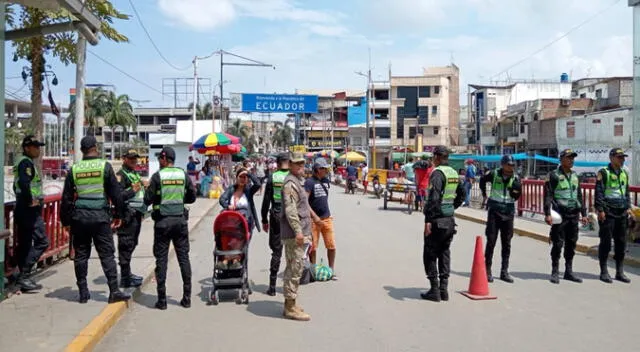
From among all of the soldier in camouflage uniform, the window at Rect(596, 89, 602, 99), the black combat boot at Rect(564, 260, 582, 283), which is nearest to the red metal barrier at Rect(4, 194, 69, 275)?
the soldier in camouflage uniform

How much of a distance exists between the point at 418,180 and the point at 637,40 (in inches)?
330

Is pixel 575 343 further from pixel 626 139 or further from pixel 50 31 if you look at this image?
pixel 626 139

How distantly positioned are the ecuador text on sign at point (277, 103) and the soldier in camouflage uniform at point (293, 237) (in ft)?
106

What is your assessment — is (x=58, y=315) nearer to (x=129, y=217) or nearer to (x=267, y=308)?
(x=129, y=217)

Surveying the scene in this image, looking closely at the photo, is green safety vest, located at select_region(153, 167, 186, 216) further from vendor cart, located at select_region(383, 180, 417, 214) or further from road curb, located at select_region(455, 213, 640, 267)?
vendor cart, located at select_region(383, 180, 417, 214)

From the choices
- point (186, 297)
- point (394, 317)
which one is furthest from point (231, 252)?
point (394, 317)

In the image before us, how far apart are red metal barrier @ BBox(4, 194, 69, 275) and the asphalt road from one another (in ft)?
5.69

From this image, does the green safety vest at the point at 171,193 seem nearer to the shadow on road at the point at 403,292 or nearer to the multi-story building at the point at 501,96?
Answer: the shadow on road at the point at 403,292

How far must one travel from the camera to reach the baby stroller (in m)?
7.63

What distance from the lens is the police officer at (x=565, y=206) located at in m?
8.96

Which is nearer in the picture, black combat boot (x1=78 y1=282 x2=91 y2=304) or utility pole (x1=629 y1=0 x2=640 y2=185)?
black combat boot (x1=78 y1=282 x2=91 y2=304)

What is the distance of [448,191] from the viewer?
25.2 ft

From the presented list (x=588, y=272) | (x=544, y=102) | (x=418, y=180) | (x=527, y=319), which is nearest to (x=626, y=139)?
(x=544, y=102)

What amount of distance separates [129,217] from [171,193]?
3.45ft
